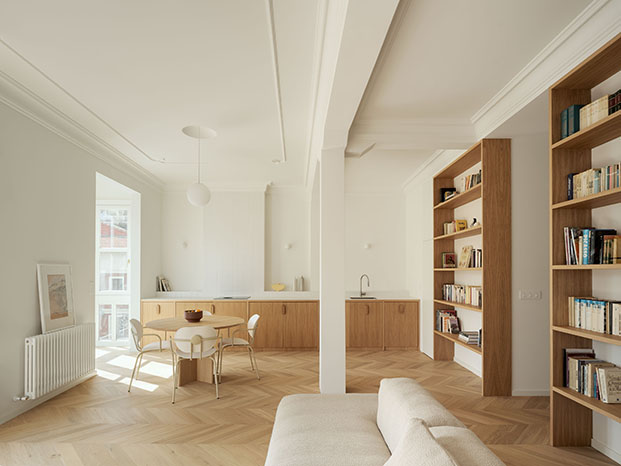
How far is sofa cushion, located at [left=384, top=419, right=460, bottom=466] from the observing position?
131 cm

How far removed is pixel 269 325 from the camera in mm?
7395

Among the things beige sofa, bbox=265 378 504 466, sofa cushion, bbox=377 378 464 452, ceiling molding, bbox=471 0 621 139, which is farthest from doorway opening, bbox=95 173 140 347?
sofa cushion, bbox=377 378 464 452

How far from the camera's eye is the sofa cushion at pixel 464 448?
145cm

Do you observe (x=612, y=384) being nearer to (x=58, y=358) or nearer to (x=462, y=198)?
(x=462, y=198)

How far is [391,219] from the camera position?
331 inches

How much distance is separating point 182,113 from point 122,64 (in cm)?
114

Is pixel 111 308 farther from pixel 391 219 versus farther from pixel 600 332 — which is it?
pixel 600 332

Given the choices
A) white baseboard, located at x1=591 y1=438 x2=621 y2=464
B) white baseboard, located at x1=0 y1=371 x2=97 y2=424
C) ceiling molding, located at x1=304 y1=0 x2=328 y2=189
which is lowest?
white baseboard, located at x1=0 y1=371 x2=97 y2=424

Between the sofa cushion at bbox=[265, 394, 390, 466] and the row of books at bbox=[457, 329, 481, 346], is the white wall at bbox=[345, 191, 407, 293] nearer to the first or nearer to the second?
the row of books at bbox=[457, 329, 481, 346]

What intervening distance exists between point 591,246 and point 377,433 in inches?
77.6

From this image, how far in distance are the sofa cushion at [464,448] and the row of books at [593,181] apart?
2030 mm

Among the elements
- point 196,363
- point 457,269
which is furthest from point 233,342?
point 457,269

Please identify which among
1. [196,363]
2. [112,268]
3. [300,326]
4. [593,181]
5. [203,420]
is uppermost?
[593,181]

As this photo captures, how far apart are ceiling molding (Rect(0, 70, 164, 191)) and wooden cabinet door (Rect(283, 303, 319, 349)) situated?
11.4 ft
